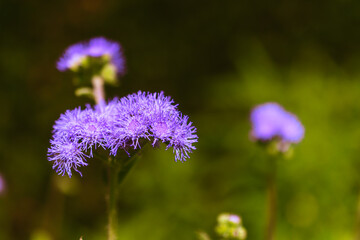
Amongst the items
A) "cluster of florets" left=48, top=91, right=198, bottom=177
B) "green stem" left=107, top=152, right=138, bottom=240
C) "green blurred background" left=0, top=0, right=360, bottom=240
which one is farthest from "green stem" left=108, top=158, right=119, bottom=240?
"green blurred background" left=0, top=0, right=360, bottom=240

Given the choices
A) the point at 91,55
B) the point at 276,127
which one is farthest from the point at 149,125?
the point at 276,127

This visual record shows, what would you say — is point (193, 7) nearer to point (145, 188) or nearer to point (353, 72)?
point (353, 72)

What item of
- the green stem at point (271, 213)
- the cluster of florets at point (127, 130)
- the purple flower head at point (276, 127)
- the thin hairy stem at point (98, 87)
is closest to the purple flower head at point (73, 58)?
the thin hairy stem at point (98, 87)

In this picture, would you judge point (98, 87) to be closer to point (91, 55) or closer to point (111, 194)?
point (91, 55)

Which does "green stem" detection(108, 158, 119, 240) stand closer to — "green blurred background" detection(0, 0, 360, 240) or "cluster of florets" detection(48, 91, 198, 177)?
"cluster of florets" detection(48, 91, 198, 177)

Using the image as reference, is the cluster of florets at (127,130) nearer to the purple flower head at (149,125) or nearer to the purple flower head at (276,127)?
the purple flower head at (149,125)

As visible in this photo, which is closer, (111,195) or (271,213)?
(111,195)
